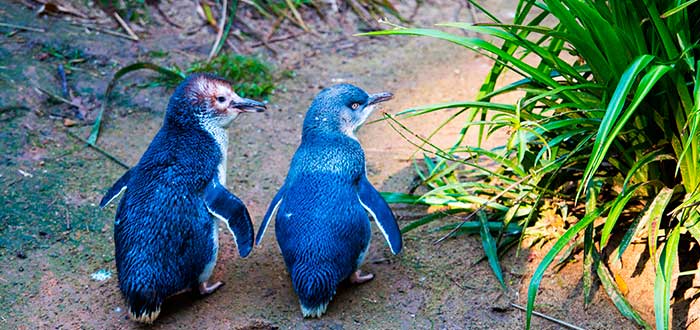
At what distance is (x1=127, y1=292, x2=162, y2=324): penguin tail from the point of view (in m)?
2.94

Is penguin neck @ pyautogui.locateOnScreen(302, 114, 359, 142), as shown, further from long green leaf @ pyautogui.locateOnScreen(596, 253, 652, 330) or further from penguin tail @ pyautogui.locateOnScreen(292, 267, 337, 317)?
long green leaf @ pyautogui.locateOnScreen(596, 253, 652, 330)

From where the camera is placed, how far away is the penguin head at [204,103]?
3410 mm

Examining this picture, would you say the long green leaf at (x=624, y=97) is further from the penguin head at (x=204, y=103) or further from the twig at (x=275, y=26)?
the twig at (x=275, y=26)

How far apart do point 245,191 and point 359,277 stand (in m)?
1.02

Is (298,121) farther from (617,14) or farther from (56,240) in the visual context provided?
(617,14)

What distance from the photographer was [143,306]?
2.96 meters

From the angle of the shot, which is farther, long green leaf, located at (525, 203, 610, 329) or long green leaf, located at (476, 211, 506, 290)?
long green leaf, located at (476, 211, 506, 290)

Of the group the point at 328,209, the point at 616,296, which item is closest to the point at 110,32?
the point at 328,209

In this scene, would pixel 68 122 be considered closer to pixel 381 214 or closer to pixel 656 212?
pixel 381 214

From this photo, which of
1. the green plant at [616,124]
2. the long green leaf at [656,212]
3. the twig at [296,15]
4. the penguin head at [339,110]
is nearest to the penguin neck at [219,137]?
the penguin head at [339,110]

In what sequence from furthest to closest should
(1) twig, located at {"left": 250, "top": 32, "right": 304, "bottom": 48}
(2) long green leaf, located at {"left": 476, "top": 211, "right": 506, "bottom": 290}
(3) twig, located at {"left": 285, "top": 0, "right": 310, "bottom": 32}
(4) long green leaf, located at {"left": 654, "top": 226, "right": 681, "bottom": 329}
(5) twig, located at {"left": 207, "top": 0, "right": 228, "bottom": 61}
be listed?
(3) twig, located at {"left": 285, "top": 0, "right": 310, "bottom": 32}, (1) twig, located at {"left": 250, "top": 32, "right": 304, "bottom": 48}, (5) twig, located at {"left": 207, "top": 0, "right": 228, "bottom": 61}, (2) long green leaf, located at {"left": 476, "top": 211, "right": 506, "bottom": 290}, (4) long green leaf, located at {"left": 654, "top": 226, "right": 681, "bottom": 329}

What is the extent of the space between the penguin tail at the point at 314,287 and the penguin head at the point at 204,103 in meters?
0.87

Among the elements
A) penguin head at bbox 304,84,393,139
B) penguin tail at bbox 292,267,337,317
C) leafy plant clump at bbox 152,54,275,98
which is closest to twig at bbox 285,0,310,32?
leafy plant clump at bbox 152,54,275,98

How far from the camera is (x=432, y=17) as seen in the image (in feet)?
20.1
